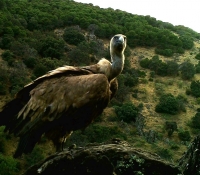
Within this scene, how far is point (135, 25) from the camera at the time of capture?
7444cm

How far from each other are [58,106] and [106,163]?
1680 millimetres

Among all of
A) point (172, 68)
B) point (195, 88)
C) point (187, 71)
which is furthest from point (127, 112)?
point (187, 71)

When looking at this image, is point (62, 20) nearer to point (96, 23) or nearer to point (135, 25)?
point (96, 23)

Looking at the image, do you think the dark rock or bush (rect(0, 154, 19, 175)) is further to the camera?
bush (rect(0, 154, 19, 175))

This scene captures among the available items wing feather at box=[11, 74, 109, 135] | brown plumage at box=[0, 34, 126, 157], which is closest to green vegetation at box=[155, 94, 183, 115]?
brown plumage at box=[0, 34, 126, 157]

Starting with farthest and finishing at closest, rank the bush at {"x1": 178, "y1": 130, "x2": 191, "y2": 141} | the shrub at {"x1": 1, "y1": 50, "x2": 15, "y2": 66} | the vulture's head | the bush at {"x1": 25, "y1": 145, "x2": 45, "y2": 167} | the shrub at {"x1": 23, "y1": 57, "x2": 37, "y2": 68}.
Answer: the shrub at {"x1": 23, "y1": 57, "x2": 37, "y2": 68}
the shrub at {"x1": 1, "y1": 50, "x2": 15, "y2": 66}
the bush at {"x1": 178, "y1": 130, "x2": 191, "y2": 141}
the bush at {"x1": 25, "y1": 145, "x2": 45, "y2": 167}
the vulture's head

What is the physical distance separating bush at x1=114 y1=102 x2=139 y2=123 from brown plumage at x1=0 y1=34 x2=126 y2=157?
3600 centimetres

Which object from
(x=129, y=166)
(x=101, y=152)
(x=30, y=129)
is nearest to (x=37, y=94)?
(x=30, y=129)

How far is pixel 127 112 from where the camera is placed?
4338 cm

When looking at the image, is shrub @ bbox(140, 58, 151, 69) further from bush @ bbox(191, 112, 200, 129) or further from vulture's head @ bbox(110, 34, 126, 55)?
vulture's head @ bbox(110, 34, 126, 55)

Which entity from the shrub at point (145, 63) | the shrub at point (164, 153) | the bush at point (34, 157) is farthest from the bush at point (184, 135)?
the shrub at point (145, 63)

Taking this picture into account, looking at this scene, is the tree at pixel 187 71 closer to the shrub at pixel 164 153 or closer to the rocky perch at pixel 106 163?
the shrub at pixel 164 153

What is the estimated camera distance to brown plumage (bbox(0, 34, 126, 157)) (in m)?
6.96

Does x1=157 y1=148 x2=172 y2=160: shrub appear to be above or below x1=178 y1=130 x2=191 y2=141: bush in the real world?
above
